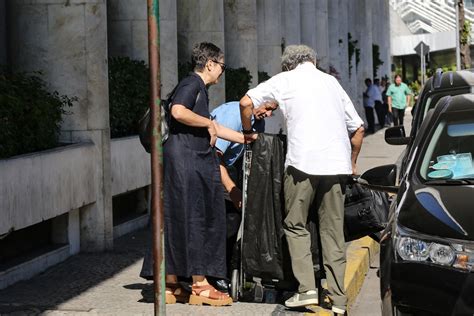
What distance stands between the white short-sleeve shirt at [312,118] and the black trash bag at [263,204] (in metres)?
0.13

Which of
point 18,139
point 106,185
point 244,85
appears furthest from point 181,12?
point 18,139

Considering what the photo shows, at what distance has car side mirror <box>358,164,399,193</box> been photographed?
8.12m

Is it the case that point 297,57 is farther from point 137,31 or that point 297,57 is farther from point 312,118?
point 137,31

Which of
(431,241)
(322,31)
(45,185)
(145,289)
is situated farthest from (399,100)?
(431,241)

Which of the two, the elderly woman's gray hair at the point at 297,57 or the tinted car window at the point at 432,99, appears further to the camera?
the tinted car window at the point at 432,99

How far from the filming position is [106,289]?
30.1 ft

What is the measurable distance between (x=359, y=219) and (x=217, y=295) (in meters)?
1.14

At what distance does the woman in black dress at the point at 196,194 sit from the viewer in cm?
837

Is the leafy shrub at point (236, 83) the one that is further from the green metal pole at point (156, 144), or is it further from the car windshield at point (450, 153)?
the green metal pole at point (156, 144)

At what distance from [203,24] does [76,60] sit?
22.3 ft

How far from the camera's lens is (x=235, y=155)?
8.91 meters

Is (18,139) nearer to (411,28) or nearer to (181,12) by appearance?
(181,12)

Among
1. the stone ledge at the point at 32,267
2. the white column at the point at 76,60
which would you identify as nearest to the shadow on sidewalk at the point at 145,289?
the stone ledge at the point at 32,267

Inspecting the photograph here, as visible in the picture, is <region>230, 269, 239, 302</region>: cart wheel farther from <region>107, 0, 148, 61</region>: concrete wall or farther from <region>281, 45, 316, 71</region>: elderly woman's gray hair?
<region>107, 0, 148, 61</region>: concrete wall
